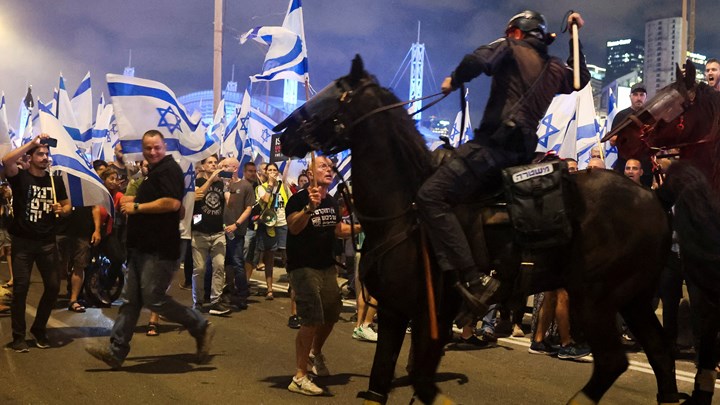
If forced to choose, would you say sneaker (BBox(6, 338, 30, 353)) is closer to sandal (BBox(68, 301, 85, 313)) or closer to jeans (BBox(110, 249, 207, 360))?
jeans (BBox(110, 249, 207, 360))

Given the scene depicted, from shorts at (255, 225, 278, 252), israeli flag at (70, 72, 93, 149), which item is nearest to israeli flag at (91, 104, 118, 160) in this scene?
israeli flag at (70, 72, 93, 149)

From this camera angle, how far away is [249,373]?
6.89m

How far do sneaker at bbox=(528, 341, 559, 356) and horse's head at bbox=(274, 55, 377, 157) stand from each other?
4813 mm

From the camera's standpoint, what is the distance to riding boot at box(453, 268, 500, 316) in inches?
168

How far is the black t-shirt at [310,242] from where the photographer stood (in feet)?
22.2

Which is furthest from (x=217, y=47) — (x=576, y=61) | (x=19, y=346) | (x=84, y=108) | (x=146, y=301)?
(x=576, y=61)

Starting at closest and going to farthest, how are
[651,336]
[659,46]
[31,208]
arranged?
[651,336] → [31,208] → [659,46]

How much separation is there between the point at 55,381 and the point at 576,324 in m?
4.72

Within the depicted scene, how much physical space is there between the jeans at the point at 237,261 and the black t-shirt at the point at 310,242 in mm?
4585

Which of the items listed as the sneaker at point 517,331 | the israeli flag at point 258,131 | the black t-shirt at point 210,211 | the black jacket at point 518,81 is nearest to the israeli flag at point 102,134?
the israeli flag at point 258,131

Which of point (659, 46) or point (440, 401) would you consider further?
point (659, 46)

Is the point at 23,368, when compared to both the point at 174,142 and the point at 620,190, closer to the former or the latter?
the point at 174,142

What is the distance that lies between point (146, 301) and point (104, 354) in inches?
25.4

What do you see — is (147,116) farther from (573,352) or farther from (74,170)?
(573,352)
